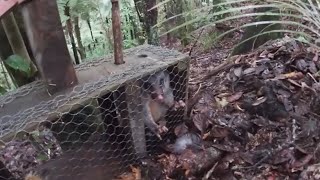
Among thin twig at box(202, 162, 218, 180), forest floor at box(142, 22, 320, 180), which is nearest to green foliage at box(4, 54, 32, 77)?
forest floor at box(142, 22, 320, 180)

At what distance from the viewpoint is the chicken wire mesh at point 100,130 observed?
1356 millimetres

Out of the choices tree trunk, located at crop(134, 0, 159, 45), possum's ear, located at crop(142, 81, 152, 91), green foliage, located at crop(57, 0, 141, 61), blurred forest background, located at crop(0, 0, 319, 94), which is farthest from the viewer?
green foliage, located at crop(57, 0, 141, 61)

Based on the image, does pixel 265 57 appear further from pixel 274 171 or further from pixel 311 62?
pixel 274 171

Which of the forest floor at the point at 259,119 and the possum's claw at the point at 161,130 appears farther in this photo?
the possum's claw at the point at 161,130

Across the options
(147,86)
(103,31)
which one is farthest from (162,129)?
(103,31)

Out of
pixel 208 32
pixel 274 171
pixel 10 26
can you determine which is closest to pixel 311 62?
pixel 274 171

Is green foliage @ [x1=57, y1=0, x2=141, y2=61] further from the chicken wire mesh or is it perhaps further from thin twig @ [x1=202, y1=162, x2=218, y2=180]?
thin twig @ [x1=202, y1=162, x2=218, y2=180]

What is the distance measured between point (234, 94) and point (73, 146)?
2.10 feet

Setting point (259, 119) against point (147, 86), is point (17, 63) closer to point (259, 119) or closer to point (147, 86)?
point (147, 86)

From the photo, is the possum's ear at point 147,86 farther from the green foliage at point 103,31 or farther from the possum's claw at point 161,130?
→ the green foliage at point 103,31

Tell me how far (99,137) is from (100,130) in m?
0.02

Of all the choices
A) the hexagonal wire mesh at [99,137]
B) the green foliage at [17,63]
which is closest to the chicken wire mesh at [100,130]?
the hexagonal wire mesh at [99,137]

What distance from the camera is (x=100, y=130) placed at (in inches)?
58.0

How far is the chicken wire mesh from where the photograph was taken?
1.36 m
